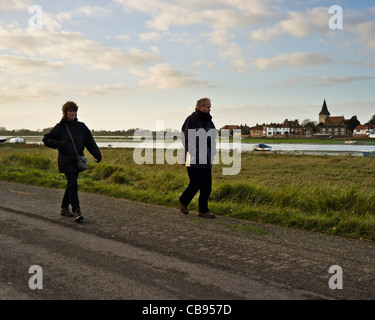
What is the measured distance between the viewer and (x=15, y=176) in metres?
13.6

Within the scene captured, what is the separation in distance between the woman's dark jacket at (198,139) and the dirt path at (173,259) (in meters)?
1.11

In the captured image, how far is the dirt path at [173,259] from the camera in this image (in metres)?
3.62

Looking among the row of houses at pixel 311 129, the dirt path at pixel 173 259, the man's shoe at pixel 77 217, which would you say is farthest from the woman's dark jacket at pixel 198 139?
the row of houses at pixel 311 129

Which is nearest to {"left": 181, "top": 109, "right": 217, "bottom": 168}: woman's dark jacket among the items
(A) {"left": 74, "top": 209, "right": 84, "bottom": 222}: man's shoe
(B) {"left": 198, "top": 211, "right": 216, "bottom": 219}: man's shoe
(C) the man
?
(C) the man

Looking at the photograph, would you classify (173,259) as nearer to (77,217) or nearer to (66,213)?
(77,217)

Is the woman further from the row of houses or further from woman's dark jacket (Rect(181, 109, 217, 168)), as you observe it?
the row of houses

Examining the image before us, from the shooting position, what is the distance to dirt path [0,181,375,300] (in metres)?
3.62

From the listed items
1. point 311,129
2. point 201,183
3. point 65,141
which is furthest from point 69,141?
point 311,129

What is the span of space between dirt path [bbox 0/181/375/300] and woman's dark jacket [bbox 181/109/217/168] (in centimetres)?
111

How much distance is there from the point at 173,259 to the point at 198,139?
289cm

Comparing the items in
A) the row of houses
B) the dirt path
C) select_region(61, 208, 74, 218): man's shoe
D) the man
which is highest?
the row of houses

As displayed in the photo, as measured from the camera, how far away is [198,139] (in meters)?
6.89

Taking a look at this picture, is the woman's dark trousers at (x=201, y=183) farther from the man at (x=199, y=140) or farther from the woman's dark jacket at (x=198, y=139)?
the woman's dark jacket at (x=198, y=139)
